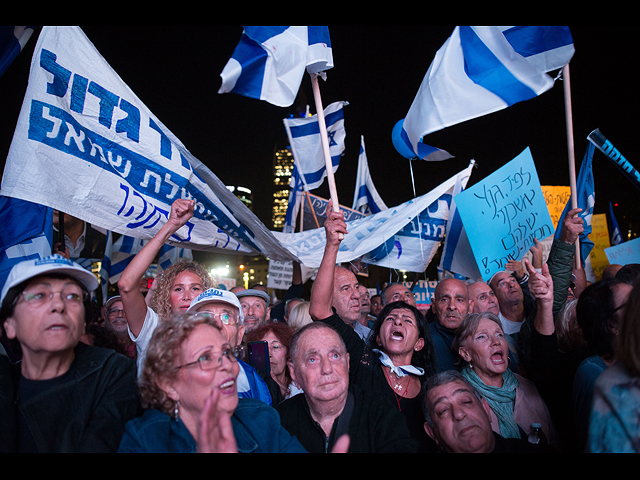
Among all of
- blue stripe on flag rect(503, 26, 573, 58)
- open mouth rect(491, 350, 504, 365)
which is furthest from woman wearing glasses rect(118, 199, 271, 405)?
blue stripe on flag rect(503, 26, 573, 58)

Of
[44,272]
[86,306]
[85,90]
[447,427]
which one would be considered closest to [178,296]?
[86,306]

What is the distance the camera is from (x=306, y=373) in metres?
2.41

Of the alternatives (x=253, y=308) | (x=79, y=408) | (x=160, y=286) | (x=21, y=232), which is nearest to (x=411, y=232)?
(x=253, y=308)

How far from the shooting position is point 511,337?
13.0 feet

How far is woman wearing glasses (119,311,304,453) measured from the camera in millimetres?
1729

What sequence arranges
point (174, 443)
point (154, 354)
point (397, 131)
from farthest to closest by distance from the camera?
point (397, 131), point (154, 354), point (174, 443)

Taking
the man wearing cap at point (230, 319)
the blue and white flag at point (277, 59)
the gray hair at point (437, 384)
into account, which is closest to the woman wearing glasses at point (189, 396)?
the man wearing cap at point (230, 319)

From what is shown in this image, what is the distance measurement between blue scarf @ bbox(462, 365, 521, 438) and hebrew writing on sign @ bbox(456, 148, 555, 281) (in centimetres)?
128

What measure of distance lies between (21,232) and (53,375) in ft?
6.90

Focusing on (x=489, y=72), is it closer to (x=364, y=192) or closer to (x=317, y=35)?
(x=317, y=35)

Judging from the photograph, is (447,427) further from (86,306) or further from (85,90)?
(85,90)

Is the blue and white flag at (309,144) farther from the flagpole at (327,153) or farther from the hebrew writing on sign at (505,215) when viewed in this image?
the flagpole at (327,153)

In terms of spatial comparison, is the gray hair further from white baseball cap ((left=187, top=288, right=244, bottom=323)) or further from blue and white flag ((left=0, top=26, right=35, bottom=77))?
blue and white flag ((left=0, top=26, right=35, bottom=77))

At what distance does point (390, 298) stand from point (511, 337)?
1.39m
